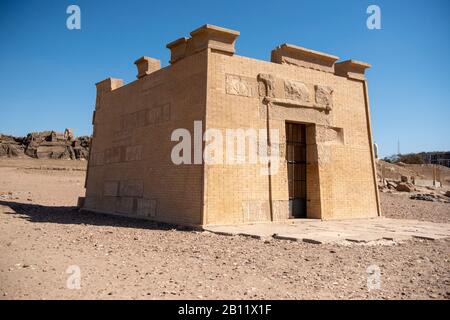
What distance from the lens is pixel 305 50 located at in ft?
31.9

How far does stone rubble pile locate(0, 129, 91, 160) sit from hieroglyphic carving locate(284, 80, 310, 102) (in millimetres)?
32436

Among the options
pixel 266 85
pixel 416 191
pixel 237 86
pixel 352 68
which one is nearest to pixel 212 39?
pixel 237 86

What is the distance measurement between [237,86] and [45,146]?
35473 mm

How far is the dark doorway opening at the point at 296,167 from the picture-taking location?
961 centimetres

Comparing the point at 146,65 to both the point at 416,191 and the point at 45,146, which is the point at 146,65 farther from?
the point at 45,146

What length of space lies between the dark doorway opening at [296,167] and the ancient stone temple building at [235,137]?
3 centimetres

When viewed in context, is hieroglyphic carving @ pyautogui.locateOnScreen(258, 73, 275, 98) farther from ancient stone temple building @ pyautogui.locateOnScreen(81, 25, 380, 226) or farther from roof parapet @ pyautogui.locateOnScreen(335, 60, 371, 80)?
roof parapet @ pyautogui.locateOnScreen(335, 60, 371, 80)

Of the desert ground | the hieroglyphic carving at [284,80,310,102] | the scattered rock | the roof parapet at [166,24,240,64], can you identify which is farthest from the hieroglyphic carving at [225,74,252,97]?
the scattered rock

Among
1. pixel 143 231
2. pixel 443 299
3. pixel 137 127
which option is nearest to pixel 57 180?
pixel 137 127

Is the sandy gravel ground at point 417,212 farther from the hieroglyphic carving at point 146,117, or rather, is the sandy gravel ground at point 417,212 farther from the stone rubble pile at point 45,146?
the stone rubble pile at point 45,146

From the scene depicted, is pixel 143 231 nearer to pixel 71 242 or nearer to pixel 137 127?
pixel 71 242

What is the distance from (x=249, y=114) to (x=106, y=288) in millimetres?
5704

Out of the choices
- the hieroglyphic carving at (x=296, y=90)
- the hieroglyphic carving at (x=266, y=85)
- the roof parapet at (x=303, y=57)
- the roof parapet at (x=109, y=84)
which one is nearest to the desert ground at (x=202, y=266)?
the hieroglyphic carving at (x=266, y=85)
